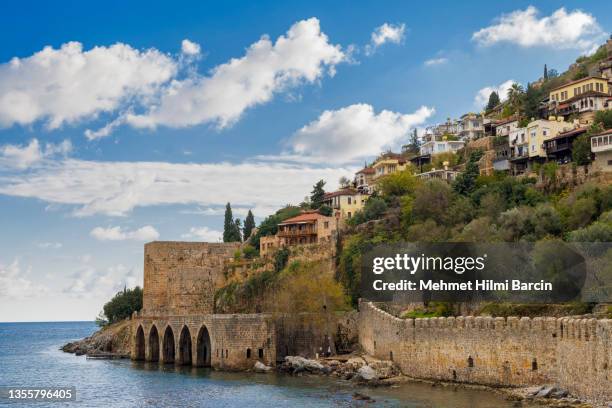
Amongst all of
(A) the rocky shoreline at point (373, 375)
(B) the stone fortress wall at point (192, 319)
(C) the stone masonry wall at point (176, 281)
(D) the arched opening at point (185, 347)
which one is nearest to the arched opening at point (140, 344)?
(B) the stone fortress wall at point (192, 319)

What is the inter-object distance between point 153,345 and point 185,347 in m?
5.81

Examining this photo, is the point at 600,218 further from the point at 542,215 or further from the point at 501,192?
the point at 501,192

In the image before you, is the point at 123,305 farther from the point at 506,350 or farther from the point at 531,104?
the point at 506,350

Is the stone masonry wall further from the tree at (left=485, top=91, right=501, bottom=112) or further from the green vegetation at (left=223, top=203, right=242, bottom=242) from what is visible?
the tree at (left=485, top=91, right=501, bottom=112)

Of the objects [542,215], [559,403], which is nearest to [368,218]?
[542,215]

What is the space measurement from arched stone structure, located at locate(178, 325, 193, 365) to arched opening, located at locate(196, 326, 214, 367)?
181cm

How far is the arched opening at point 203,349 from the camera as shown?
57.4 meters

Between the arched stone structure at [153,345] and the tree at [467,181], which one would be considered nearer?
the arched stone structure at [153,345]

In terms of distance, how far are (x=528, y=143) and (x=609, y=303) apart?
40.1 m

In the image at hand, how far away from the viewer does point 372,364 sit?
45094mm

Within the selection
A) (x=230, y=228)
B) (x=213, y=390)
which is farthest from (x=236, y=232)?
(x=213, y=390)

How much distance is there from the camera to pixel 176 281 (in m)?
71.2

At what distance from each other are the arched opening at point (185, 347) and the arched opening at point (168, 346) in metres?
2.19

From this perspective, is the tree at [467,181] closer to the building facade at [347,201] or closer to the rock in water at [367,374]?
the building facade at [347,201]
